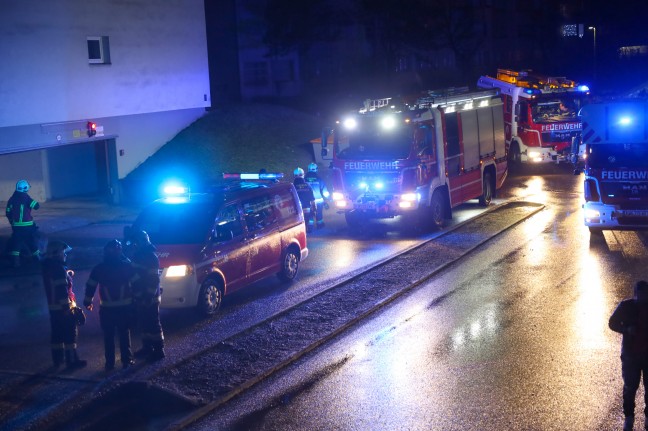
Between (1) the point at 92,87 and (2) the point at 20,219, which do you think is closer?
(2) the point at 20,219

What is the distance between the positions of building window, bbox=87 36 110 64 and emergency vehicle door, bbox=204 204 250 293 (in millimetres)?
11938

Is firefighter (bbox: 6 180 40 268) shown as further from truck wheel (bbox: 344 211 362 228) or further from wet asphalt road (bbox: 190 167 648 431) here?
wet asphalt road (bbox: 190 167 648 431)

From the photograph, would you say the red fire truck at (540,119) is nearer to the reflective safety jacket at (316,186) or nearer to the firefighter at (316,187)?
the firefighter at (316,187)

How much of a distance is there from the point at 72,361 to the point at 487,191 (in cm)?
1411

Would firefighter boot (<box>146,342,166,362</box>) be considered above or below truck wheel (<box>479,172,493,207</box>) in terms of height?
below

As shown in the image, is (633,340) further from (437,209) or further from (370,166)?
(437,209)

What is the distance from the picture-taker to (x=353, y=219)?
19297 mm

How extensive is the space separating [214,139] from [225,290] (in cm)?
1726

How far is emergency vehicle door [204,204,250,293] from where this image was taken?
12.0 metres

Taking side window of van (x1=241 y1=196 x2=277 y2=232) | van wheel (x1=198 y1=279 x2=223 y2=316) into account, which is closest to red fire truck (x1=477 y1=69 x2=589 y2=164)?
side window of van (x1=241 y1=196 x2=277 y2=232)

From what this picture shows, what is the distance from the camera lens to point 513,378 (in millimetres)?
8867

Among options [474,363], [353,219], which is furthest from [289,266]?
[353,219]

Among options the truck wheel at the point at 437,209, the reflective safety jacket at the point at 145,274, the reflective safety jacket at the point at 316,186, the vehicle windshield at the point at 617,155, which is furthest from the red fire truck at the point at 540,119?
the reflective safety jacket at the point at 145,274

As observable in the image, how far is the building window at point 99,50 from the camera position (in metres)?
22.7
